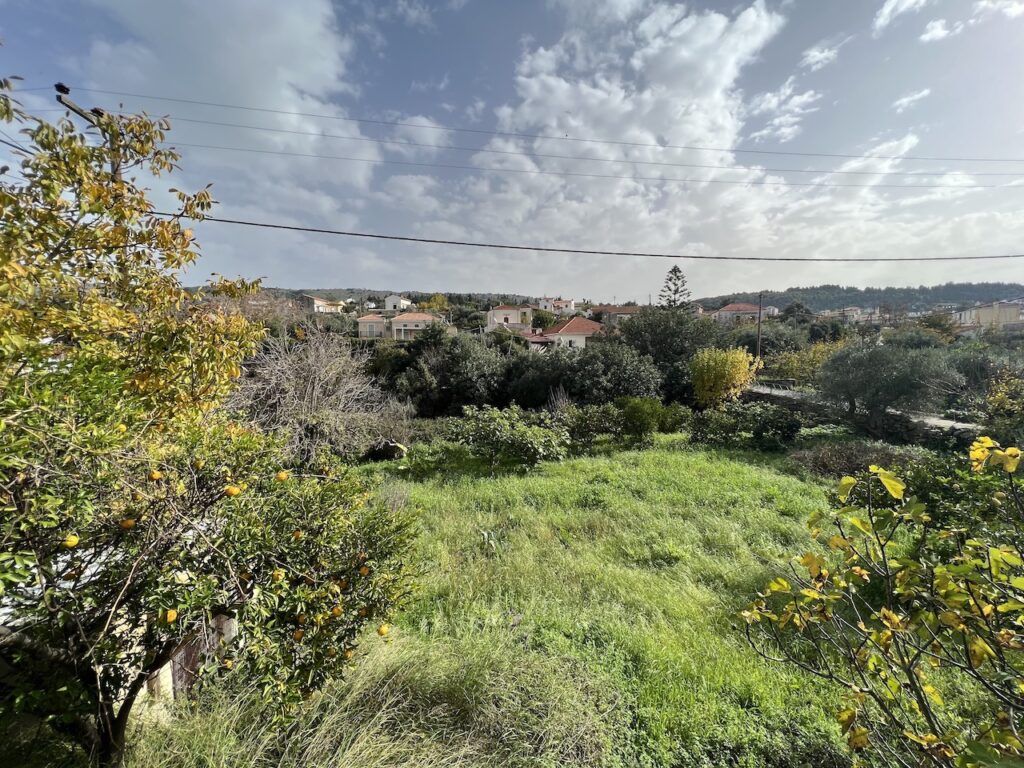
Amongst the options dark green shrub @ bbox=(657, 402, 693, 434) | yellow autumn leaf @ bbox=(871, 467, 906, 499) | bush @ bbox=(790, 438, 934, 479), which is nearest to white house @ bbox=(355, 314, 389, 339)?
dark green shrub @ bbox=(657, 402, 693, 434)

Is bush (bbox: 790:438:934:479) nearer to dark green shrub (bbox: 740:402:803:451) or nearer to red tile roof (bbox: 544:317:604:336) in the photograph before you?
dark green shrub (bbox: 740:402:803:451)

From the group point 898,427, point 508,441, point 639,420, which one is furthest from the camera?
point 898,427

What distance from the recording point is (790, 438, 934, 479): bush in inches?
304

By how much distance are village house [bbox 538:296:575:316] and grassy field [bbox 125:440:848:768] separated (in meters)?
60.4

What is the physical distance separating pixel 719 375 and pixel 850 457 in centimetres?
571

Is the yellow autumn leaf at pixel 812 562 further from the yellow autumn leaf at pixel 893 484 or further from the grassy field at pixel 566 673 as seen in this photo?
the yellow autumn leaf at pixel 893 484

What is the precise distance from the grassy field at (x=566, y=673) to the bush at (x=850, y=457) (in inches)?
135

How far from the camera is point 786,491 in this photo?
679 centimetres

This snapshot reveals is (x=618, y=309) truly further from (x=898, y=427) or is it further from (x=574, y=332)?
(x=898, y=427)

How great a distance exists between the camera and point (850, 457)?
8203mm

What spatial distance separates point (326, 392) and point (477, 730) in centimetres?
911

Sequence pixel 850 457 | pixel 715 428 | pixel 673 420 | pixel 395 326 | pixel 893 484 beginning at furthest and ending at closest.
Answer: pixel 395 326
pixel 673 420
pixel 715 428
pixel 850 457
pixel 893 484

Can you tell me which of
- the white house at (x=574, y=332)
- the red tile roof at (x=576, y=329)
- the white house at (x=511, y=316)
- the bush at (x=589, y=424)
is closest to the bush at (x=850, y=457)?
the bush at (x=589, y=424)

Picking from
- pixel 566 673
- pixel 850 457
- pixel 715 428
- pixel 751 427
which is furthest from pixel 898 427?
pixel 566 673
